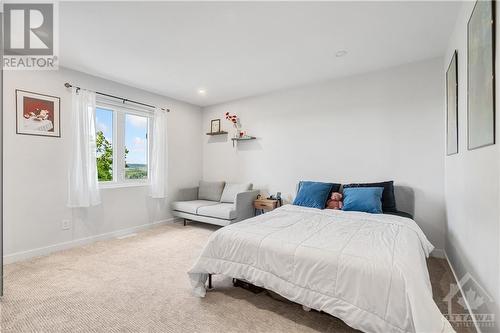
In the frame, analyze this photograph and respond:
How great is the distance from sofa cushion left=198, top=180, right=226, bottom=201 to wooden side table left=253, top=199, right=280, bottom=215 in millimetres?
926

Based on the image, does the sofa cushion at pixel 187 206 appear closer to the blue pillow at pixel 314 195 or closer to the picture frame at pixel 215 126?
the picture frame at pixel 215 126

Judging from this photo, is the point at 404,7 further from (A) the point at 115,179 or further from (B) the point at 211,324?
(A) the point at 115,179

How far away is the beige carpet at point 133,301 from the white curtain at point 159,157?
1480 millimetres

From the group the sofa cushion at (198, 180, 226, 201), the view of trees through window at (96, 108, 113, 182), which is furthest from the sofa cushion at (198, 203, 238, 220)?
the view of trees through window at (96, 108, 113, 182)

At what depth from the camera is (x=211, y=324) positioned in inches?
68.8

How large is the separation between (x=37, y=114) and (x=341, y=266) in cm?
390

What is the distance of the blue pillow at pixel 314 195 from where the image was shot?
11.0 ft

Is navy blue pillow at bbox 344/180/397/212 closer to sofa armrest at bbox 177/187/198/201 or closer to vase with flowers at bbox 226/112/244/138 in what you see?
vase with flowers at bbox 226/112/244/138

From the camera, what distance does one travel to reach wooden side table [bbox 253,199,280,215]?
4023 millimetres

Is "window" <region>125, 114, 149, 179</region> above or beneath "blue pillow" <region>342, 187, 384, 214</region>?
above

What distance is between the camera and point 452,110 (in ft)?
8.21

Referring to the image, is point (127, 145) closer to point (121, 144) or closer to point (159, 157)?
point (121, 144)
